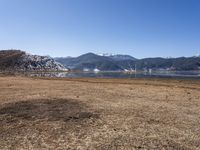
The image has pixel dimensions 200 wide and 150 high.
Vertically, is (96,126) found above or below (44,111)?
below

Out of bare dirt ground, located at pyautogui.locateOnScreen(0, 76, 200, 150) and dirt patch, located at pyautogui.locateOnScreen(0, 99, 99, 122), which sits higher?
dirt patch, located at pyautogui.locateOnScreen(0, 99, 99, 122)

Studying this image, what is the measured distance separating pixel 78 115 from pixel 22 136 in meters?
5.24

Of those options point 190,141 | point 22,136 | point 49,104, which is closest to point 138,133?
point 190,141

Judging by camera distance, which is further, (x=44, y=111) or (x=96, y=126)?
(x=44, y=111)

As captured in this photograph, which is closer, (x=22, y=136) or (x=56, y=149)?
(x=56, y=149)

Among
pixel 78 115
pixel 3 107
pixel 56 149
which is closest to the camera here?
pixel 56 149

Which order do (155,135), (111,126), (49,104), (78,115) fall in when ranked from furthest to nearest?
(49,104) → (78,115) → (111,126) → (155,135)

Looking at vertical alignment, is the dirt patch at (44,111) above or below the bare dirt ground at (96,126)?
above

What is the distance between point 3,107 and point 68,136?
8713 mm

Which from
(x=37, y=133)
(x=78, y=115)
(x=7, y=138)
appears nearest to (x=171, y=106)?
(x=78, y=115)

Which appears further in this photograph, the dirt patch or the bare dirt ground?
the dirt patch

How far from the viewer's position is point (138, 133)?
15.8 meters

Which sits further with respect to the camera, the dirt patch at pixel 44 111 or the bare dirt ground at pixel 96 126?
the dirt patch at pixel 44 111

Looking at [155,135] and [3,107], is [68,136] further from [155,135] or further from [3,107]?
[3,107]
